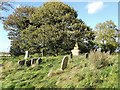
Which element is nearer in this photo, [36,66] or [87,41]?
[36,66]

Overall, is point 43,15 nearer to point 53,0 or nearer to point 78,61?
point 53,0

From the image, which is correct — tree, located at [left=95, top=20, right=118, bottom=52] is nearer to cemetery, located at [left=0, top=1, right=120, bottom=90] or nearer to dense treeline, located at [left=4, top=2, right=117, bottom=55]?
cemetery, located at [left=0, top=1, right=120, bottom=90]

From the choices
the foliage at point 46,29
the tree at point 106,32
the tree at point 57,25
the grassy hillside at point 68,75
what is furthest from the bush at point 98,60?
the tree at point 106,32

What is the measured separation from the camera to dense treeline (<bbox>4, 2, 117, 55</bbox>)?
52.2 feet

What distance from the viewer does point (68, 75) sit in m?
9.47

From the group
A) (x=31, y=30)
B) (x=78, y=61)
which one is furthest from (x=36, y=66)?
(x=31, y=30)

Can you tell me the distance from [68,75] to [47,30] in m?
6.92

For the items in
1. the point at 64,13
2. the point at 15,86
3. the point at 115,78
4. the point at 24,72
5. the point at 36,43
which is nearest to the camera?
the point at 115,78

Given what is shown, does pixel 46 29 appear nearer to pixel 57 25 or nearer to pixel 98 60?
pixel 57 25

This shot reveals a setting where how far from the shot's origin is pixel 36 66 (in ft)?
37.5

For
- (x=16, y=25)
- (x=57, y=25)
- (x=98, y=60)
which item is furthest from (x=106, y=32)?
(x=98, y=60)

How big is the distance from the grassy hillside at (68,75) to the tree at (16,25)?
191 inches

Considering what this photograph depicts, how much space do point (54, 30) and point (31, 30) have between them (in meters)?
1.31

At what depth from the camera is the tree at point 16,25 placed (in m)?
16.3
